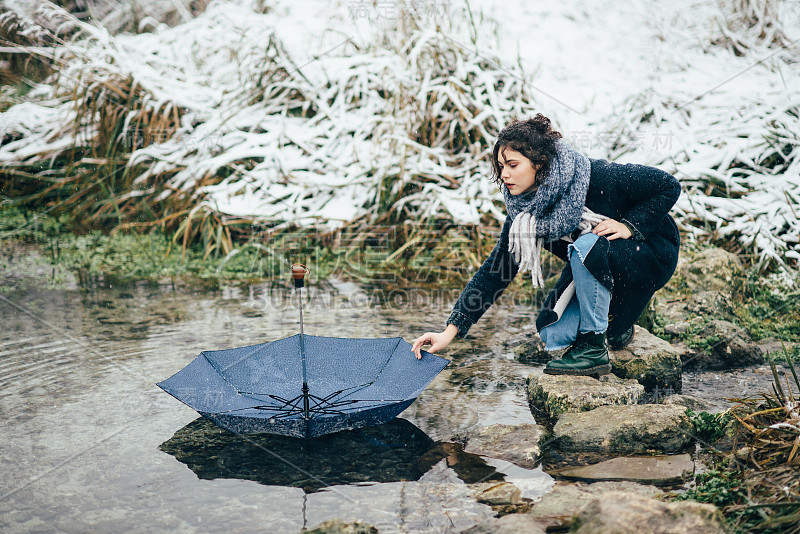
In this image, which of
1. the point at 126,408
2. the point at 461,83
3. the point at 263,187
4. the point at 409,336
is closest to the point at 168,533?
the point at 126,408

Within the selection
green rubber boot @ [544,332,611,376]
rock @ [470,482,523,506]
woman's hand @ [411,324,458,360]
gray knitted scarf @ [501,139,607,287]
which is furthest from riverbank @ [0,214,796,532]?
gray knitted scarf @ [501,139,607,287]

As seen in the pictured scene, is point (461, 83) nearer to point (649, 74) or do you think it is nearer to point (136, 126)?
point (649, 74)

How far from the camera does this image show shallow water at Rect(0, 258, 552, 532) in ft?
6.73

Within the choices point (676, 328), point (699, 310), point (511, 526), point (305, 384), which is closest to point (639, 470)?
point (511, 526)

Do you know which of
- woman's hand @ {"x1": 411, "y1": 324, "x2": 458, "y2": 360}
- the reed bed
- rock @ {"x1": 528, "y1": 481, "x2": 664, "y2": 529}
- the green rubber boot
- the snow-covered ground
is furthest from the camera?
the snow-covered ground

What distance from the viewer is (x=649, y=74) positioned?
24.0ft

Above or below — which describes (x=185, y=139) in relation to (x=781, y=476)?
above

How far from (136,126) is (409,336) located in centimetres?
411

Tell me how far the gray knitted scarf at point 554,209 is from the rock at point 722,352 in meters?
1.00

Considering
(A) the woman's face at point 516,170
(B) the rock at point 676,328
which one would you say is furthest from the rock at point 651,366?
(A) the woman's face at point 516,170

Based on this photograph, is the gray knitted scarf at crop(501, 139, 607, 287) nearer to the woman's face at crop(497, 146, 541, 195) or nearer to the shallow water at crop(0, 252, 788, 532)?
the woman's face at crop(497, 146, 541, 195)

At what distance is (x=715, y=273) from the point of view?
4273mm

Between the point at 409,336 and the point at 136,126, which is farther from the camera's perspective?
the point at 136,126

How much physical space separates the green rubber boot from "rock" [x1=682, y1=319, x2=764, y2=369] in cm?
67
